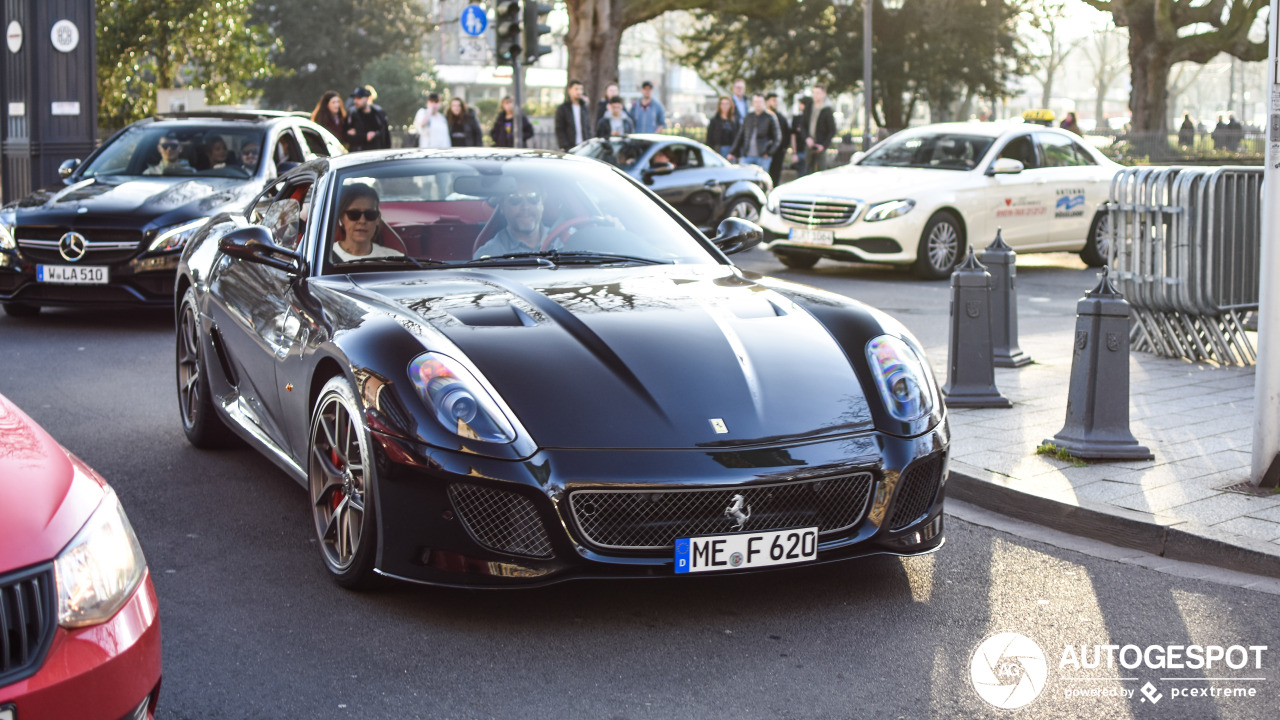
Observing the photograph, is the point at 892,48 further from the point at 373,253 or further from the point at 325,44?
the point at 373,253

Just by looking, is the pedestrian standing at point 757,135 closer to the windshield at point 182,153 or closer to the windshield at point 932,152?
the windshield at point 932,152

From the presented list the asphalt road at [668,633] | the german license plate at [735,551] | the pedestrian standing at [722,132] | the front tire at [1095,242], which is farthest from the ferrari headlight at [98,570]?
the pedestrian standing at [722,132]

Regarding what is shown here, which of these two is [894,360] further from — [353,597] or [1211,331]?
[1211,331]

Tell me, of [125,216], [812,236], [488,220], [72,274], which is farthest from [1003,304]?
[72,274]

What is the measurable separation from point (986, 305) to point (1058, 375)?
1.30 metres

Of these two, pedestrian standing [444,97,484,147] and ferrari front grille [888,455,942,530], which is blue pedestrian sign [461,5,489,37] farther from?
ferrari front grille [888,455,942,530]

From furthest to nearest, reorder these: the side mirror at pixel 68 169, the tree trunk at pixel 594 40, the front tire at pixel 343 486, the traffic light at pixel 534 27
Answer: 1. the tree trunk at pixel 594 40
2. the traffic light at pixel 534 27
3. the side mirror at pixel 68 169
4. the front tire at pixel 343 486

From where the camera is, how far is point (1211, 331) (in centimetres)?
907

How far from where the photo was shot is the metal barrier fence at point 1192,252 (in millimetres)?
8906

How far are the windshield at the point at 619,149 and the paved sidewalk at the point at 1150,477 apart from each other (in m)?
10.1

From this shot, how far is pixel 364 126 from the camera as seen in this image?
20312 mm

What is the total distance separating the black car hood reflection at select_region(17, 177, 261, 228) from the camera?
10.4 metres

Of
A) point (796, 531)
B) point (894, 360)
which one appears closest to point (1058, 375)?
point (894, 360)

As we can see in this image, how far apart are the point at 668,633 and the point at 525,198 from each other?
6.97 ft
